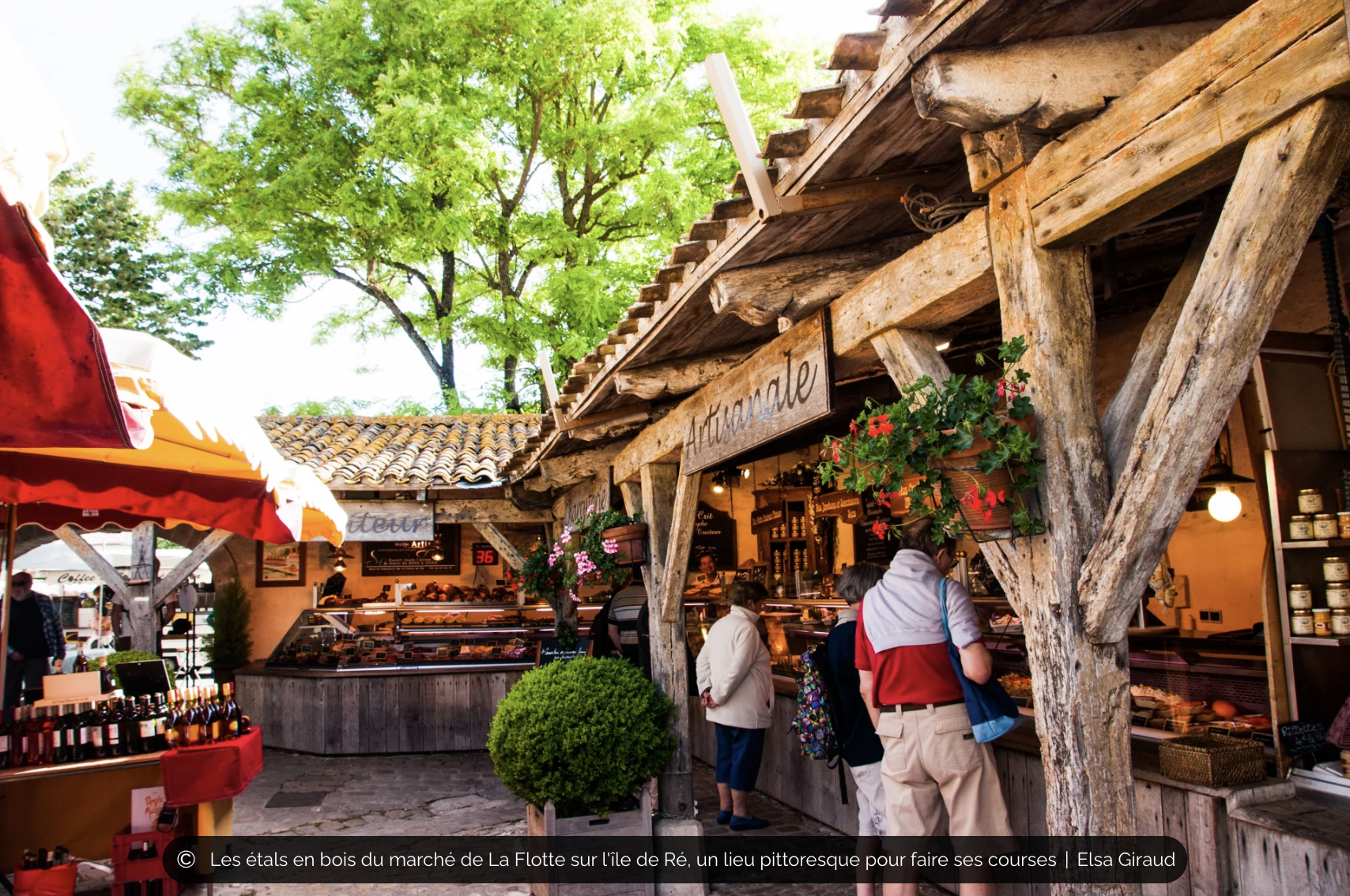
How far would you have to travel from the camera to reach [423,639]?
10469 mm

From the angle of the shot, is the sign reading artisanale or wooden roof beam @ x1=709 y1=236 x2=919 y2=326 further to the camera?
the sign reading artisanale

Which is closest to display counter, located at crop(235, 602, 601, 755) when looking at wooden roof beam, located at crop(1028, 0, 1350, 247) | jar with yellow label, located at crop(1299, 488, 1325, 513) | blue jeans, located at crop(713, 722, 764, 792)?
blue jeans, located at crop(713, 722, 764, 792)

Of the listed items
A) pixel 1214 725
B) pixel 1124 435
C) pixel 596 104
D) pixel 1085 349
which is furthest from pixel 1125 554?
pixel 596 104

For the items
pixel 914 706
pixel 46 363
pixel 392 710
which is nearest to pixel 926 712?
pixel 914 706

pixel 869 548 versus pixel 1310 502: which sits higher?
pixel 1310 502

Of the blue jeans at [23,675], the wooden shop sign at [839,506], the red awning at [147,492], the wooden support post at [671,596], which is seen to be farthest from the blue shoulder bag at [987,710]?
the blue jeans at [23,675]

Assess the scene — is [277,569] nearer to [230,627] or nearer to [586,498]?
→ [230,627]

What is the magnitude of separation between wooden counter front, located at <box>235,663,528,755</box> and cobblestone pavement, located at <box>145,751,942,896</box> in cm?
23

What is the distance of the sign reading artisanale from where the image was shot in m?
10.3

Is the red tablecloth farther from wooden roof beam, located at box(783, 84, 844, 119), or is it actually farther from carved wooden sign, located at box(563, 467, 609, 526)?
wooden roof beam, located at box(783, 84, 844, 119)

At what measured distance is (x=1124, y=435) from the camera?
260cm

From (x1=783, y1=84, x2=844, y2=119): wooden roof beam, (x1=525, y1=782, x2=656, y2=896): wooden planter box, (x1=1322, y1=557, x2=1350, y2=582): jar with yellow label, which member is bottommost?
(x1=525, y1=782, x2=656, y2=896): wooden planter box

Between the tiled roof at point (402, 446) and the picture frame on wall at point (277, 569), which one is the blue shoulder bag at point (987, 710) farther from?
the picture frame on wall at point (277, 569)

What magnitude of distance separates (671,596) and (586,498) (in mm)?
3257
